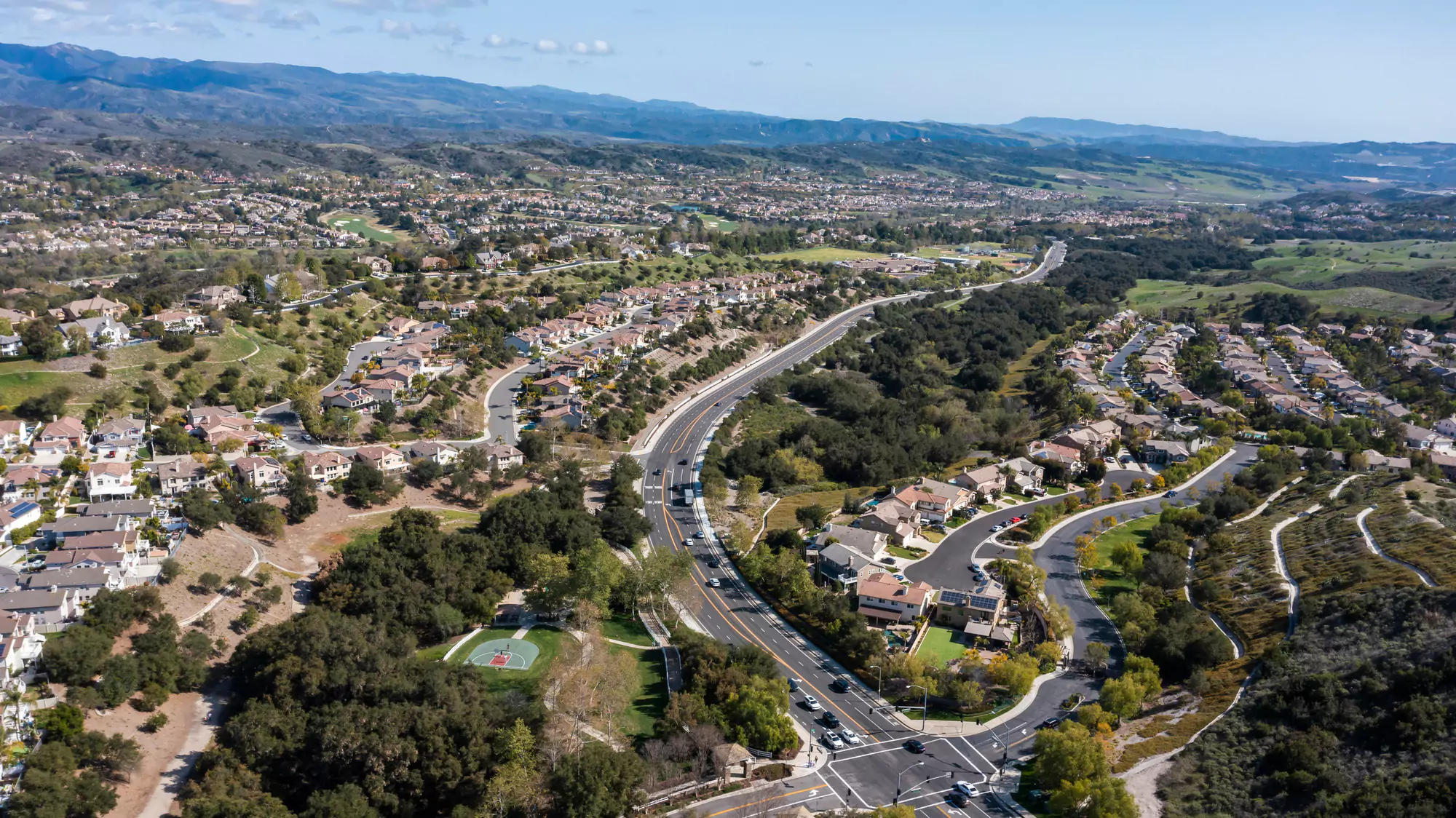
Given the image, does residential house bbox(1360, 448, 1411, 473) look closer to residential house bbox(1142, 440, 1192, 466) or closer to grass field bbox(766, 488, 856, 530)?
residential house bbox(1142, 440, 1192, 466)

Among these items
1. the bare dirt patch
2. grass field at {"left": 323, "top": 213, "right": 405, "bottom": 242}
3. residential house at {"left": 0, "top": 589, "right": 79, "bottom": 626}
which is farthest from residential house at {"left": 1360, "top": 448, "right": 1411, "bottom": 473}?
grass field at {"left": 323, "top": 213, "right": 405, "bottom": 242}

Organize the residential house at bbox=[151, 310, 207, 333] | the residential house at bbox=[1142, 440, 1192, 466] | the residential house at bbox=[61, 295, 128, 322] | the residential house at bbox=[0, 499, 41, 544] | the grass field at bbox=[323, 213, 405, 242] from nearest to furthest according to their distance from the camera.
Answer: the residential house at bbox=[0, 499, 41, 544], the residential house at bbox=[1142, 440, 1192, 466], the residential house at bbox=[61, 295, 128, 322], the residential house at bbox=[151, 310, 207, 333], the grass field at bbox=[323, 213, 405, 242]

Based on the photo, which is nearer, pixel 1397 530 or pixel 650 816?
pixel 650 816

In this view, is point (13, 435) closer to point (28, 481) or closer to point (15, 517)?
point (28, 481)

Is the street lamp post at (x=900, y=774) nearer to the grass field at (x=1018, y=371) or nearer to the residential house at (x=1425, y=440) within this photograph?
the grass field at (x=1018, y=371)

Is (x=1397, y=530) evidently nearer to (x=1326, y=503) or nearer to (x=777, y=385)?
(x=1326, y=503)

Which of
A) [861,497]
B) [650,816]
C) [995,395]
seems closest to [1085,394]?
[995,395]

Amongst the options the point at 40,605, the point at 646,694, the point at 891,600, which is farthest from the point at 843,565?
the point at 40,605
